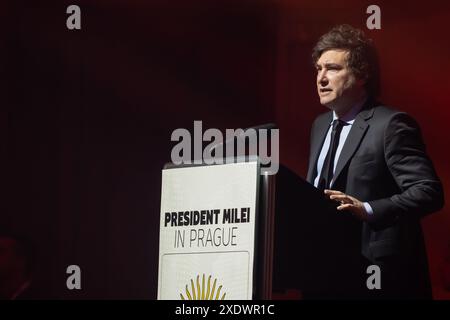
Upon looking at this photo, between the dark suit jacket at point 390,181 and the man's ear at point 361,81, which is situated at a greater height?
the man's ear at point 361,81

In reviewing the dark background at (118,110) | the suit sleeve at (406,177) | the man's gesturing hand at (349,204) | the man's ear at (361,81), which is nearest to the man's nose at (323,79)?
the man's ear at (361,81)

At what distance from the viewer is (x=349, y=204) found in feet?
8.30

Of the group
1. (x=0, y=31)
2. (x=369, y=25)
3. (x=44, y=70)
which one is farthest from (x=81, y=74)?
(x=369, y=25)

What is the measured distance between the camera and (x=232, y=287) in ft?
7.97

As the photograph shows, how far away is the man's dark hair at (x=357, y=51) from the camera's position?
3062mm

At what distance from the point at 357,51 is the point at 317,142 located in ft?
1.20

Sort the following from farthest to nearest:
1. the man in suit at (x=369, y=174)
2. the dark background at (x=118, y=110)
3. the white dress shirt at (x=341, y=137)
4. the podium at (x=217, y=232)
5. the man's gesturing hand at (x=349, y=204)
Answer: the dark background at (x=118, y=110)
the white dress shirt at (x=341, y=137)
the man in suit at (x=369, y=174)
the man's gesturing hand at (x=349, y=204)
the podium at (x=217, y=232)

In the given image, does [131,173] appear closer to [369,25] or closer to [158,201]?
[158,201]

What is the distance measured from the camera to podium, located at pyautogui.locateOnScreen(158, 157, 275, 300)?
2383mm

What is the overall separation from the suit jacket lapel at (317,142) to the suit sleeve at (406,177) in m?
0.32

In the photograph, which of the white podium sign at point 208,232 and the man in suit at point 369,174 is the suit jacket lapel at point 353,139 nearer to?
the man in suit at point 369,174

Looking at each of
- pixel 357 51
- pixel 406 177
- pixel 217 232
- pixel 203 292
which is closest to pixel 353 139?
pixel 406 177

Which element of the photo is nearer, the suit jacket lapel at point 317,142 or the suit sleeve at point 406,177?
the suit sleeve at point 406,177

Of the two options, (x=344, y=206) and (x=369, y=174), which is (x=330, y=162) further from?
(x=344, y=206)
